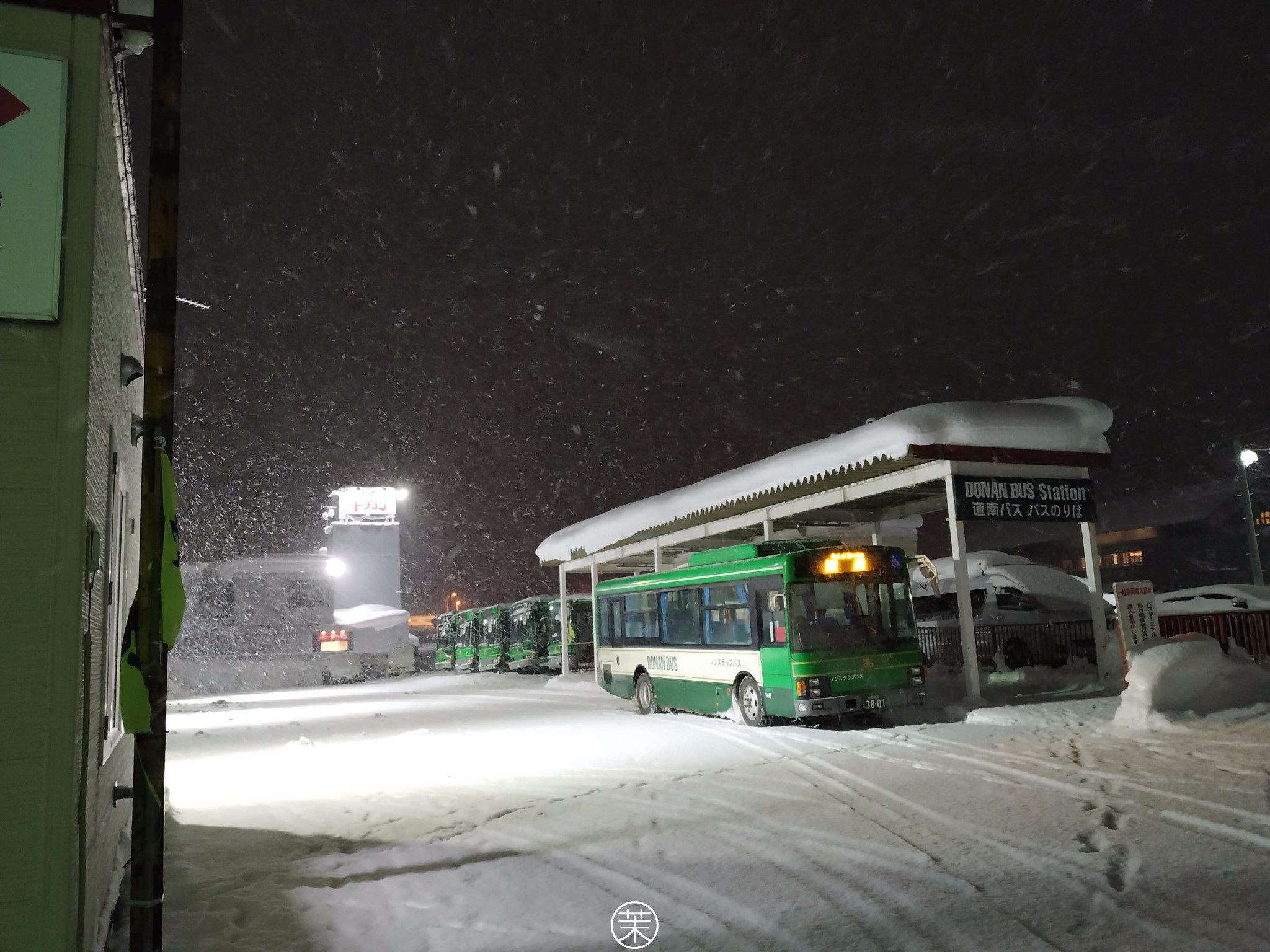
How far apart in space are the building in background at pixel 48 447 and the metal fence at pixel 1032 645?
1822cm

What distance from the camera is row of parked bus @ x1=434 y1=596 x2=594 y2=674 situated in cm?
3441

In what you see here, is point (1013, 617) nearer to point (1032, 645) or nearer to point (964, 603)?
point (1032, 645)

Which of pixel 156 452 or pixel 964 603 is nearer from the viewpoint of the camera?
pixel 156 452

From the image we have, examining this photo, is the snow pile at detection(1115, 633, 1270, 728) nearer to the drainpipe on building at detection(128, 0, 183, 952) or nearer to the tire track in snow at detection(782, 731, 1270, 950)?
the tire track in snow at detection(782, 731, 1270, 950)

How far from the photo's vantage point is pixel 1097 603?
15773 millimetres

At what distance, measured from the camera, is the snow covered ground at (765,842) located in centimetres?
512

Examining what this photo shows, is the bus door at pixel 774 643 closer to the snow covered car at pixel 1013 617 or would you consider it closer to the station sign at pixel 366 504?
the snow covered car at pixel 1013 617

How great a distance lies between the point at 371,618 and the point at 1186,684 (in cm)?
5528

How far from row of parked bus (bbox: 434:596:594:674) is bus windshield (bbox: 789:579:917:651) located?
21091 millimetres

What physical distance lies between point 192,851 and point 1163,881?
7.27m

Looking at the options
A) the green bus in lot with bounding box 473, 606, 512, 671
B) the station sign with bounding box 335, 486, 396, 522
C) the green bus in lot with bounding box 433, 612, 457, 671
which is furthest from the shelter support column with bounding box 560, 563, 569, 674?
the station sign with bounding box 335, 486, 396, 522

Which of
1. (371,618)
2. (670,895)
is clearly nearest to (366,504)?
(371,618)

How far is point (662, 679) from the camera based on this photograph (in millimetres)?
17438

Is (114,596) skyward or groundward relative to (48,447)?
groundward
